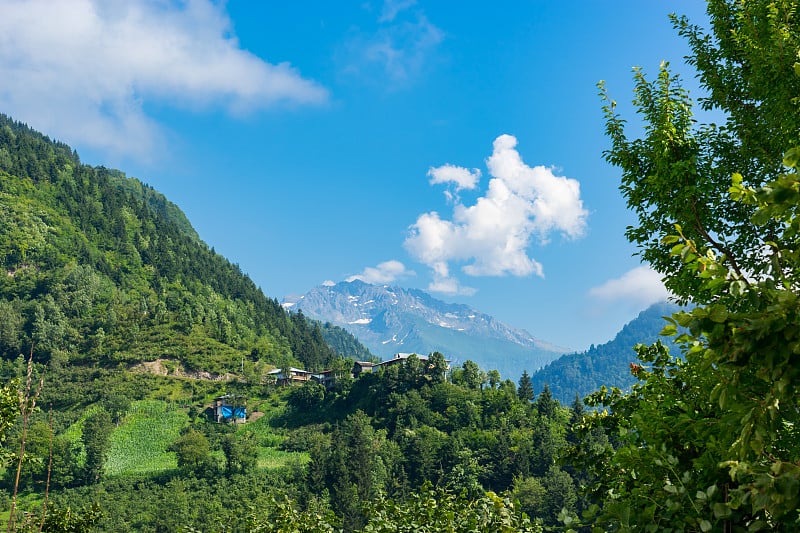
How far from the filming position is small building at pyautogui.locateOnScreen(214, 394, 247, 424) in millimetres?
101562

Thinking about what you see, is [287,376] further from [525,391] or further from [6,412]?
[6,412]

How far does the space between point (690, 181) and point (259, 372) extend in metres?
133

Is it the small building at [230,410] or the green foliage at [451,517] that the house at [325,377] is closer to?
the small building at [230,410]

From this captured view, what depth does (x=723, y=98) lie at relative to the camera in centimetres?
903

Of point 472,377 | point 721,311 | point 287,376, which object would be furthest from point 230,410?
point 721,311

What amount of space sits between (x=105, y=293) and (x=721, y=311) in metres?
175

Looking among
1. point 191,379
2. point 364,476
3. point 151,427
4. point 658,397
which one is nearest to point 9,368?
point 191,379

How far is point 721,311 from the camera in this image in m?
2.80

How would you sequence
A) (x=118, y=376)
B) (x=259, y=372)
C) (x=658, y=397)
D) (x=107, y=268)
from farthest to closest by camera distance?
(x=107, y=268)
(x=259, y=372)
(x=118, y=376)
(x=658, y=397)

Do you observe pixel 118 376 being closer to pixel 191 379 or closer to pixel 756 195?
pixel 191 379

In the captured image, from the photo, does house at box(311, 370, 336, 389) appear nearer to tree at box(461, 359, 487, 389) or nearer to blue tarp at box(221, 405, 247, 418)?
blue tarp at box(221, 405, 247, 418)

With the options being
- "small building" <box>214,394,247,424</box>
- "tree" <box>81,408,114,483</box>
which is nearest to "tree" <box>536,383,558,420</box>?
"small building" <box>214,394,247,424</box>

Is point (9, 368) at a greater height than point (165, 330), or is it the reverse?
point (165, 330)

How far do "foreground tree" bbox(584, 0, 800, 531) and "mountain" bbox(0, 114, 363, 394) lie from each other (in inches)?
5069
